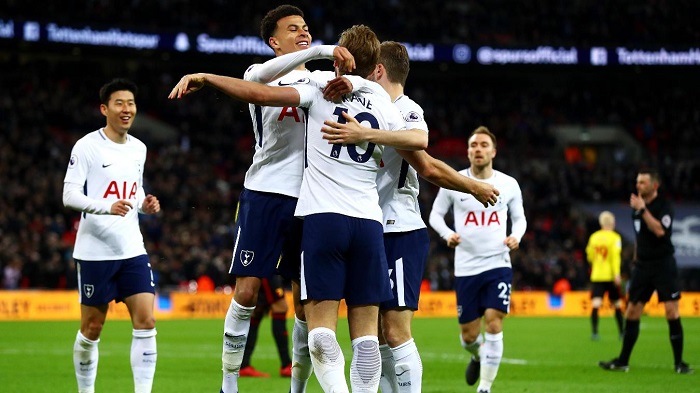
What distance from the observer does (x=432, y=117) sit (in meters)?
39.4

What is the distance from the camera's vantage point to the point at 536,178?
35969mm

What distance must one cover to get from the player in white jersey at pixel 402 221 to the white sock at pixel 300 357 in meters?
0.56

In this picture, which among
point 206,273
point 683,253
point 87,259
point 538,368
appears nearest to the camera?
point 87,259

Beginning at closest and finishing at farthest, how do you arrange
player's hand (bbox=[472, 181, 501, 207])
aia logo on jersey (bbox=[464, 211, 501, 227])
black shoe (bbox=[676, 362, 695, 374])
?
player's hand (bbox=[472, 181, 501, 207]), aia logo on jersey (bbox=[464, 211, 501, 227]), black shoe (bbox=[676, 362, 695, 374])

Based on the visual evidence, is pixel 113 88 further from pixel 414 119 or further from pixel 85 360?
pixel 414 119

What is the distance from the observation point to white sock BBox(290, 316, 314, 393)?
740 centimetres

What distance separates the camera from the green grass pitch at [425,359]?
435 inches

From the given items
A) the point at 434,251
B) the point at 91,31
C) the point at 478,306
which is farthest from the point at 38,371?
the point at 91,31

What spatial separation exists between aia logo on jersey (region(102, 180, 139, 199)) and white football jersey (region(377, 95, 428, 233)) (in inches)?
94.8

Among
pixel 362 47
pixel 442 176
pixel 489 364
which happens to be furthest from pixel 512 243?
pixel 362 47

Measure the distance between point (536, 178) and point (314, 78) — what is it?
99.4 feet

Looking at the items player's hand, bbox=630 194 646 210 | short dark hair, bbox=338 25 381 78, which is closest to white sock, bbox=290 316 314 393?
short dark hair, bbox=338 25 381 78

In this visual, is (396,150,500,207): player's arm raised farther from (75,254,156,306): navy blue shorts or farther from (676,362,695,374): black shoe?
(676,362,695,374): black shoe

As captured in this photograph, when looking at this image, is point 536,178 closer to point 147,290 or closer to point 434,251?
point 434,251
